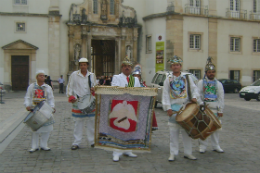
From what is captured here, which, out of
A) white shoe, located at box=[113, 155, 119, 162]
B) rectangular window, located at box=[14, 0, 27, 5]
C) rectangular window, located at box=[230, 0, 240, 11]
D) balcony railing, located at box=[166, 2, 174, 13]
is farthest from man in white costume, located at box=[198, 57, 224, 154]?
rectangular window, located at box=[230, 0, 240, 11]

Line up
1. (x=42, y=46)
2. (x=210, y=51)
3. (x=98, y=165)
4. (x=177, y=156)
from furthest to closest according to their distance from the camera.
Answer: (x=210, y=51)
(x=42, y=46)
(x=177, y=156)
(x=98, y=165)

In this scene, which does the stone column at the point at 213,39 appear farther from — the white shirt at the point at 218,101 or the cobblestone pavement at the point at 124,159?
the white shirt at the point at 218,101

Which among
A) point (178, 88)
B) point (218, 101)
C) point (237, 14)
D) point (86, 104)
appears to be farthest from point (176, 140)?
point (237, 14)

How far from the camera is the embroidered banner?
20.1 feet

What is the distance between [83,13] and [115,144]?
2589 centimetres

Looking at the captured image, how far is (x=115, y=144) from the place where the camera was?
20.5 ft

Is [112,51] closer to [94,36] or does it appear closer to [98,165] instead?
[94,36]

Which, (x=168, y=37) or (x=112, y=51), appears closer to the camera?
(x=168, y=37)

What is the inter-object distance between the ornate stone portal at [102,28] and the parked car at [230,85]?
28.7 ft

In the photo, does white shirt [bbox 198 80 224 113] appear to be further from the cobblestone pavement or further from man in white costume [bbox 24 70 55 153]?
man in white costume [bbox 24 70 55 153]

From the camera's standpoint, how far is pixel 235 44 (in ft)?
110

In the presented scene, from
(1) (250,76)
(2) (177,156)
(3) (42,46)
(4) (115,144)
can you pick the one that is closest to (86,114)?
(4) (115,144)

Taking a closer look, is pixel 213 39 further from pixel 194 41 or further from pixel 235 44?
pixel 235 44

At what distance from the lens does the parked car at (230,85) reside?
31391mm
